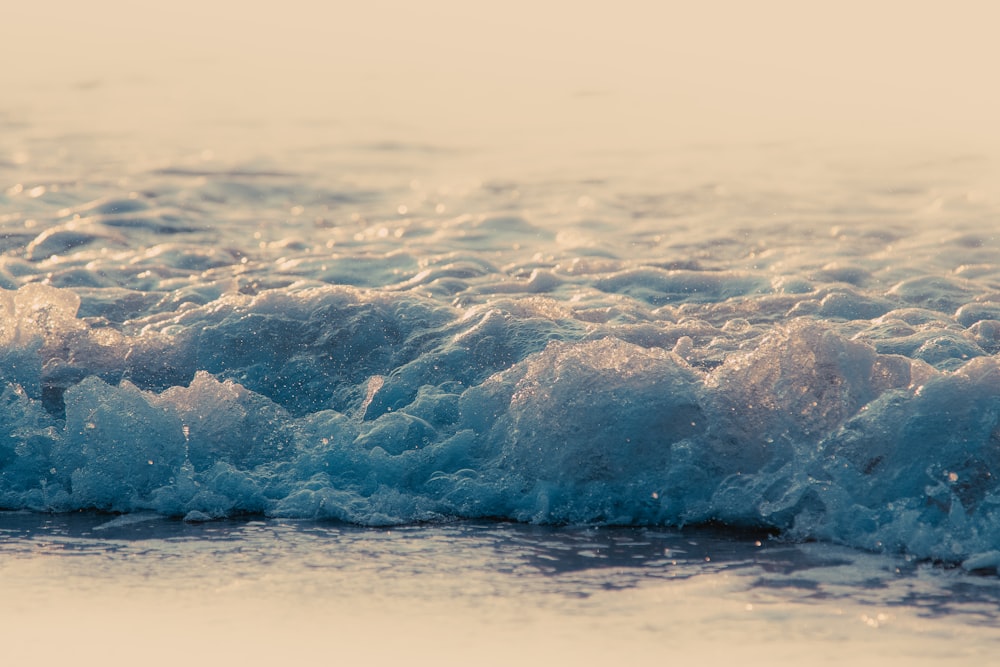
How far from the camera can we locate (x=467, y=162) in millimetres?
9781

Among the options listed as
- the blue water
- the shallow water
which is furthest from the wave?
the shallow water

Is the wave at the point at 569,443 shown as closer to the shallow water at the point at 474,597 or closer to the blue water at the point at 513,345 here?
the blue water at the point at 513,345

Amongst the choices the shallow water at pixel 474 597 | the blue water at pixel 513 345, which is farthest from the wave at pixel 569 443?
the shallow water at pixel 474 597

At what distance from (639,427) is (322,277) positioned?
359 centimetres

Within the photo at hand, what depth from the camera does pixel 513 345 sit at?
566cm

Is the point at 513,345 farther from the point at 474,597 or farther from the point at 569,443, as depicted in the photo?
the point at 474,597

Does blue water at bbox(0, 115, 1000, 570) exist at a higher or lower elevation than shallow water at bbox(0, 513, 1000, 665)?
higher

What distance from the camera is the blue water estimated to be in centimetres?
429

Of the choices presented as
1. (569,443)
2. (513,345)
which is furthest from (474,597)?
(513,345)

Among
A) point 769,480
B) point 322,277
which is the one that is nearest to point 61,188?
point 322,277

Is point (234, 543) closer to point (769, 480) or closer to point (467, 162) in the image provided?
point (769, 480)

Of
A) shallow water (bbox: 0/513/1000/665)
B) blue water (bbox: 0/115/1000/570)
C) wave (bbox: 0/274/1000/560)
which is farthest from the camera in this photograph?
blue water (bbox: 0/115/1000/570)

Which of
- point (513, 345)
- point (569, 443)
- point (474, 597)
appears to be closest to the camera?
point (474, 597)

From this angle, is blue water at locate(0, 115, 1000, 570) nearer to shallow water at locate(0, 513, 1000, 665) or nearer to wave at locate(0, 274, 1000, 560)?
wave at locate(0, 274, 1000, 560)
